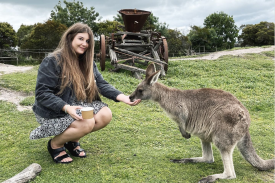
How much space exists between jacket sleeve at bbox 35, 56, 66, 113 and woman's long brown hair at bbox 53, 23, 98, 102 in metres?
0.08

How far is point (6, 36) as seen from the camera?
69.2 feet

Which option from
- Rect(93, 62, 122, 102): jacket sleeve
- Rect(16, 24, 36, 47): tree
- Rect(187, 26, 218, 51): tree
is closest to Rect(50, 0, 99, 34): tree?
Rect(16, 24, 36, 47): tree

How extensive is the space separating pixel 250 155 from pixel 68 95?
7.44 ft

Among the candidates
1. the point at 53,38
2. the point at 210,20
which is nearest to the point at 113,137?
the point at 53,38

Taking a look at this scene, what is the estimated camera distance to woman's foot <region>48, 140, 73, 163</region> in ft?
9.79

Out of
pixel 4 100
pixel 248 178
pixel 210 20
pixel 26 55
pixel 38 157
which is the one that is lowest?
pixel 248 178

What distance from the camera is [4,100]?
5.73 meters

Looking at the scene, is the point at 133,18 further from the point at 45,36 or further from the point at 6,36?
the point at 6,36

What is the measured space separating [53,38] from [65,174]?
19.6m

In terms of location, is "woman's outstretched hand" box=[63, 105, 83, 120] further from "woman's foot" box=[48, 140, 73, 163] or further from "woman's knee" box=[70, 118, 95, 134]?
"woman's foot" box=[48, 140, 73, 163]

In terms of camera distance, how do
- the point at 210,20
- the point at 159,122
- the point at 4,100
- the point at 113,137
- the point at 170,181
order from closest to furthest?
the point at 170,181
the point at 113,137
the point at 159,122
the point at 4,100
the point at 210,20

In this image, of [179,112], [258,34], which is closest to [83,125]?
[179,112]

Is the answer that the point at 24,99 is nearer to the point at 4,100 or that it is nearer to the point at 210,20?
the point at 4,100

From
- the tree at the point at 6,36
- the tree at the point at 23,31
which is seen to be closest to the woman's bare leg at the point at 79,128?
the tree at the point at 6,36
